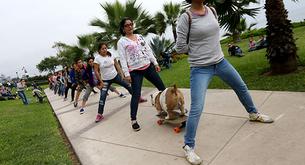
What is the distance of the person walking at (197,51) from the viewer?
339 cm

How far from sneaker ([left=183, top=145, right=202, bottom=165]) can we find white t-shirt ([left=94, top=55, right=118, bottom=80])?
3.44m

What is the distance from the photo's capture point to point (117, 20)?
55.2ft

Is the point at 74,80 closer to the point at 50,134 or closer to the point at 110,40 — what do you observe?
the point at 50,134

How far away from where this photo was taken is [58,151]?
4773 millimetres

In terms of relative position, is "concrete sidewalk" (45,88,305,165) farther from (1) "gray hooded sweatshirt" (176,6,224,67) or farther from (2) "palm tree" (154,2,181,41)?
(2) "palm tree" (154,2,181,41)

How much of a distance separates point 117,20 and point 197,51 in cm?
1385

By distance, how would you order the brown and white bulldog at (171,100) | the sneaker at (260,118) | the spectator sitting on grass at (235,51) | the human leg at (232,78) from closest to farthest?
the human leg at (232,78)
the sneaker at (260,118)
the brown and white bulldog at (171,100)
the spectator sitting on grass at (235,51)

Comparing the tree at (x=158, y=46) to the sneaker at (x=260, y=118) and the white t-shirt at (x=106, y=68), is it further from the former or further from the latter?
the sneaker at (x=260, y=118)

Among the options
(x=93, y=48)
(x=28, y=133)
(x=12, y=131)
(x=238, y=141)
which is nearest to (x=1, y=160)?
(x=28, y=133)

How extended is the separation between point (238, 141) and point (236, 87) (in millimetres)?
671

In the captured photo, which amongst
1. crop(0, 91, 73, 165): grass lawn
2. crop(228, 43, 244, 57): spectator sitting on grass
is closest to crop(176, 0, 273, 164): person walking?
crop(0, 91, 73, 165): grass lawn

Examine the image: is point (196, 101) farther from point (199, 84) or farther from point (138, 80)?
point (138, 80)

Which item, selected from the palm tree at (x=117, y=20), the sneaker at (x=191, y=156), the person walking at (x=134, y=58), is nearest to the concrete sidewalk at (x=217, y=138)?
the sneaker at (x=191, y=156)

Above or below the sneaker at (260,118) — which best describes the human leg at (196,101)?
above
